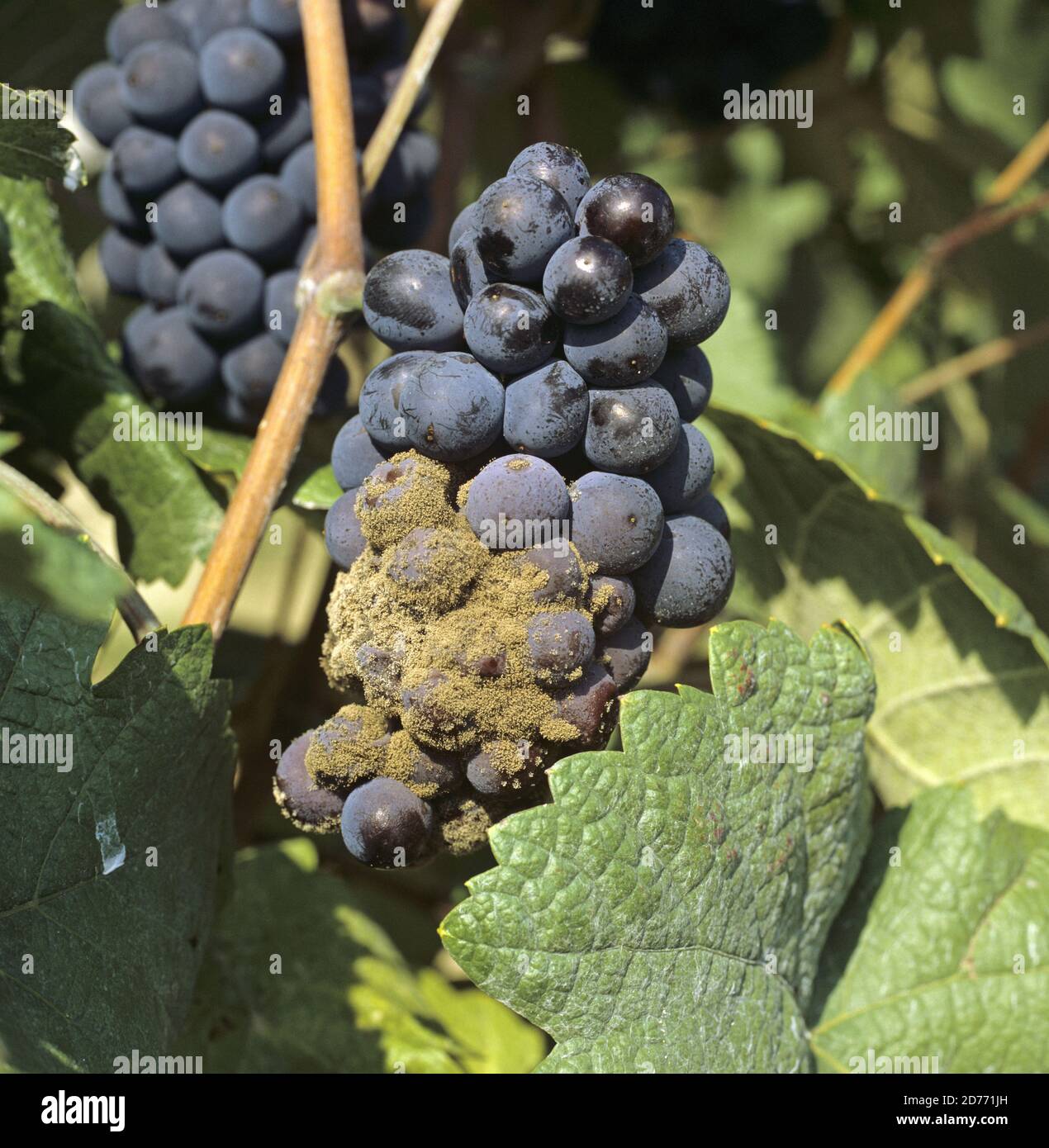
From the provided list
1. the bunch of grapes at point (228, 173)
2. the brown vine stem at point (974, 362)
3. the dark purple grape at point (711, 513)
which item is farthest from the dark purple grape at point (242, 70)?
the brown vine stem at point (974, 362)

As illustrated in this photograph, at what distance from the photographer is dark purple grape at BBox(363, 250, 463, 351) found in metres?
0.99

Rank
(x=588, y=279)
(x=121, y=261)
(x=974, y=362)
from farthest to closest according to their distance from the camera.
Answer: (x=974, y=362) < (x=121, y=261) < (x=588, y=279)

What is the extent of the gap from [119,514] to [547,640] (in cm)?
69

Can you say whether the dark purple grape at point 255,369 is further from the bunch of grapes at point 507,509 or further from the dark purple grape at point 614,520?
the dark purple grape at point 614,520

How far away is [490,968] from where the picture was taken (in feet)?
3.11

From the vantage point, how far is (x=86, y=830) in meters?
1.04

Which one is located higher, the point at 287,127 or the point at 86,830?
the point at 287,127

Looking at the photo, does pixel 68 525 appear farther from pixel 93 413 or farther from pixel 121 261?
pixel 121 261

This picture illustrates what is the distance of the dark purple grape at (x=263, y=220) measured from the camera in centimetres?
138

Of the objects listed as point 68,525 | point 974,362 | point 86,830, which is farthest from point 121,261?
point 974,362

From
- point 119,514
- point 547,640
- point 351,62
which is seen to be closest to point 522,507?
point 547,640

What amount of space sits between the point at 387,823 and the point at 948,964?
2.51 feet

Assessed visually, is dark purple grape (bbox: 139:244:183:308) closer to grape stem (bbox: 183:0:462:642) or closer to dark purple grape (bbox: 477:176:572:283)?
grape stem (bbox: 183:0:462:642)
